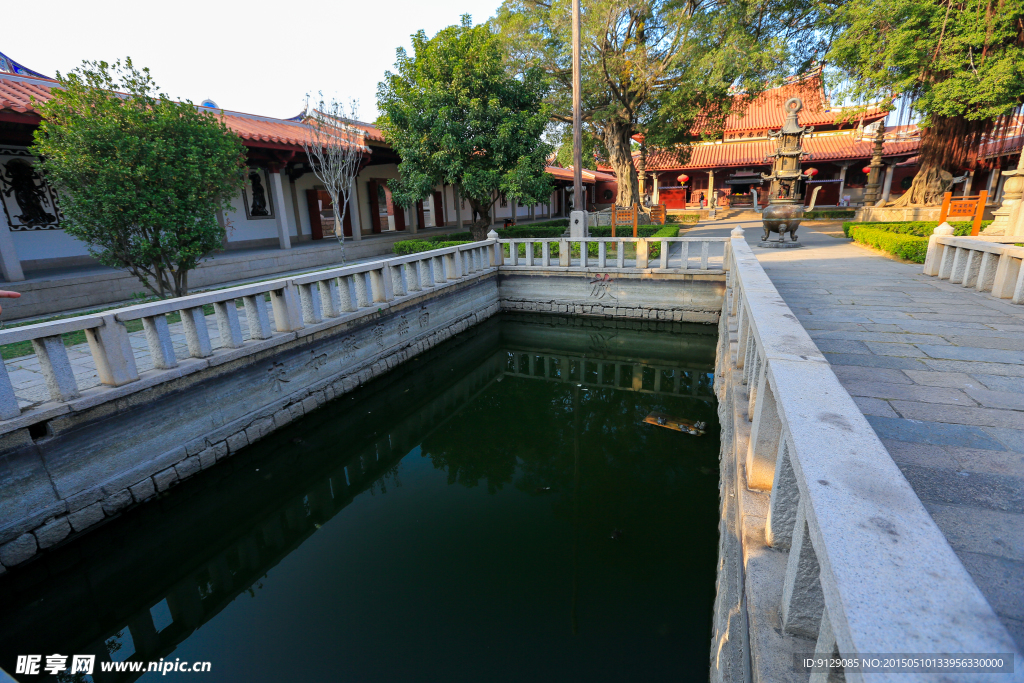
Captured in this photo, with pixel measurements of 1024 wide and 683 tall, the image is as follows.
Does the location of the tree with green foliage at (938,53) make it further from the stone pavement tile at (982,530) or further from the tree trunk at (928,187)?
the stone pavement tile at (982,530)

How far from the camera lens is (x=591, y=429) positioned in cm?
699

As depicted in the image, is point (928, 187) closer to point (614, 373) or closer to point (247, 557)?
point (614, 373)

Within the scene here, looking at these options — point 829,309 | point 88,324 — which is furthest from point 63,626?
point 829,309

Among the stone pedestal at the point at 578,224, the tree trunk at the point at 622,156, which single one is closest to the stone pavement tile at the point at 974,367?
the stone pedestal at the point at 578,224

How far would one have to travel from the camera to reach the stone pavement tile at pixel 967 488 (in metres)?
2.12

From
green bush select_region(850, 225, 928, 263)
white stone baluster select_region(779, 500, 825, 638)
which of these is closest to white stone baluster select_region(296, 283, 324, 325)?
white stone baluster select_region(779, 500, 825, 638)

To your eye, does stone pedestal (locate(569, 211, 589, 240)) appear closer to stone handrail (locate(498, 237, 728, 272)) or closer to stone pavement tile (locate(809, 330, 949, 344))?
stone handrail (locate(498, 237, 728, 272))

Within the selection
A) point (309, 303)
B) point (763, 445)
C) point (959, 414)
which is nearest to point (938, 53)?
point (959, 414)

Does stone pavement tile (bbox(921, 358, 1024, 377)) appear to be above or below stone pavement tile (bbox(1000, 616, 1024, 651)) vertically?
above

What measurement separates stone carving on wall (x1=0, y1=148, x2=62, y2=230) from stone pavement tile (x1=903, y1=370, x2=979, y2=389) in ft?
46.9

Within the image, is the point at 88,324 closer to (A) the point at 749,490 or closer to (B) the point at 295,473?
(B) the point at 295,473

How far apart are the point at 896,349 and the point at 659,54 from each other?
17.3 m

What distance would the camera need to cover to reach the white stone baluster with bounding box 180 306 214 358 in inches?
212

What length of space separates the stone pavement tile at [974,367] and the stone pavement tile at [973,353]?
95mm
